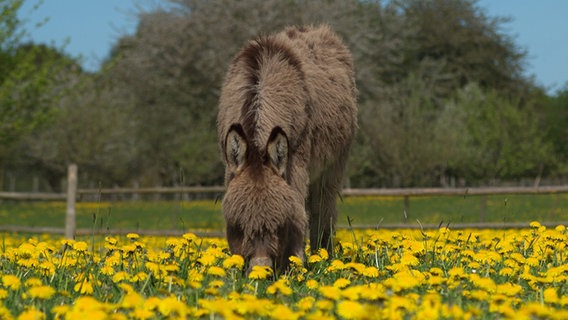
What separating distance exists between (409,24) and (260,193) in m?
36.8

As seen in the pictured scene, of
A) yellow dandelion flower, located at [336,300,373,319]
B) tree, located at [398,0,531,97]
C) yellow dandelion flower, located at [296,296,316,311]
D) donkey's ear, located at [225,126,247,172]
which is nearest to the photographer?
yellow dandelion flower, located at [336,300,373,319]

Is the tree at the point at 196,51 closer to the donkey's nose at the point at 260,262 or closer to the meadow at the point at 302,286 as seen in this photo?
the meadow at the point at 302,286

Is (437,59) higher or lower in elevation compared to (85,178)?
higher

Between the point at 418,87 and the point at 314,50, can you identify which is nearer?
the point at 314,50

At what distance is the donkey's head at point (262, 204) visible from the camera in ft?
14.6

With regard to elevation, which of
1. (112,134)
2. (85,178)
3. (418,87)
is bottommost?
(85,178)

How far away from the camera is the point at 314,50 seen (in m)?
6.76

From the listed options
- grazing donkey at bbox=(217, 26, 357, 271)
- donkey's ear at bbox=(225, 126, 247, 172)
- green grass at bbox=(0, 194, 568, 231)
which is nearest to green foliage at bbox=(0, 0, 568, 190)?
green grass at bbox=(0, 194, 568, 231)

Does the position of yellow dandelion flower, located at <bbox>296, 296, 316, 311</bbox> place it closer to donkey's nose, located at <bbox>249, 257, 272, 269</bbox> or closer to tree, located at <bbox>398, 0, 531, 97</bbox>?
donkey's nose, located at <bbox>249, 257, 272, 269</bbox>

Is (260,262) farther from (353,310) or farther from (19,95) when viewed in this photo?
(19,95)

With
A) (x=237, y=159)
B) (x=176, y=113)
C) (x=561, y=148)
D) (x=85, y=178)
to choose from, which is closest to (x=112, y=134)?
(x=85, y=178)

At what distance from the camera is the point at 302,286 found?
406cm

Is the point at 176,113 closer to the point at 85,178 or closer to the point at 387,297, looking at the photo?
the point at 85,178

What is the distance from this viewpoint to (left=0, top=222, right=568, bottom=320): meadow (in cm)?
261
